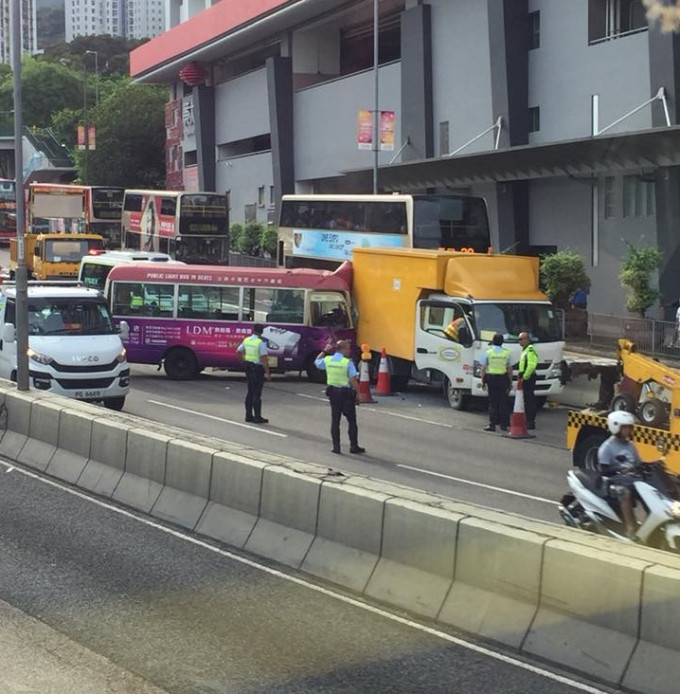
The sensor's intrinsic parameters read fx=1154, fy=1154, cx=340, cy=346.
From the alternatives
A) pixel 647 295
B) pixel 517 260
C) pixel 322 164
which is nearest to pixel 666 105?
pixel 647 295

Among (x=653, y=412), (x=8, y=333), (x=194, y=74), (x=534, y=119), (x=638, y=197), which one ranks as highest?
(x=194, y=74)

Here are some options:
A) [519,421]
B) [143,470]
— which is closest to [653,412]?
[519,421]

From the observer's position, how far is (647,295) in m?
31.1

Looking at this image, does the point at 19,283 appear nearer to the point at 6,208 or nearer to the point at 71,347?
the point at 71,347

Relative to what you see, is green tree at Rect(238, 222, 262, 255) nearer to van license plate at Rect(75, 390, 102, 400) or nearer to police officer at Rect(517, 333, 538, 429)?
police officer at Rect(517, 333, 538, 429)

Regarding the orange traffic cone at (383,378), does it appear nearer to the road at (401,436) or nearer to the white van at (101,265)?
the road at (401,436)

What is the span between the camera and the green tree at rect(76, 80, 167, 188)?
281 ft

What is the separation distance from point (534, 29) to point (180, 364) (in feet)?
66.3

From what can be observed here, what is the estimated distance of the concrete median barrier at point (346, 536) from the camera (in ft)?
29.8

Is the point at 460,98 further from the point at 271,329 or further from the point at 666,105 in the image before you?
the point at 271,329

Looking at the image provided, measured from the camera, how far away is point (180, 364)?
27422 mm

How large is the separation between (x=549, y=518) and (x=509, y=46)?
96.9 feet

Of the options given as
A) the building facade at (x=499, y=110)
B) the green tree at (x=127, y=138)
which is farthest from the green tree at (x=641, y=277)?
the green tree at (x=127, y=138)

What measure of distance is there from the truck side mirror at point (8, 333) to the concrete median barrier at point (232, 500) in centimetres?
1118
